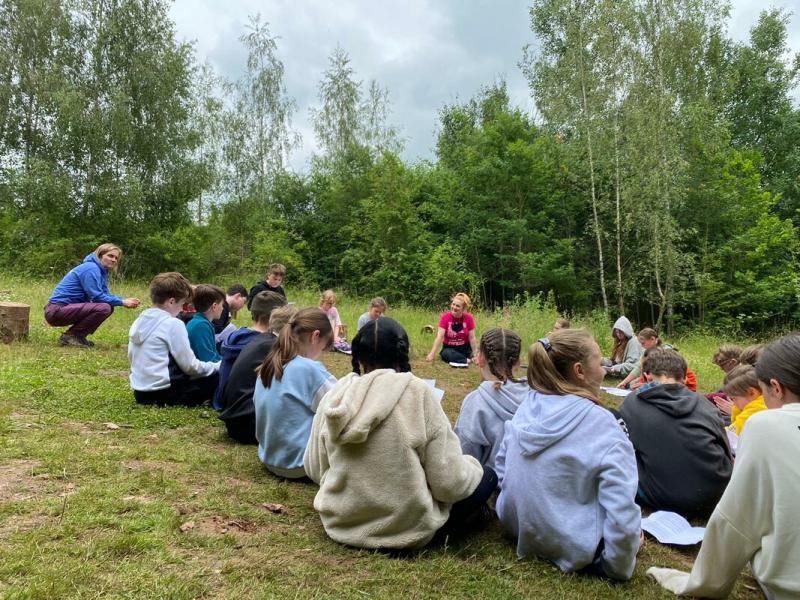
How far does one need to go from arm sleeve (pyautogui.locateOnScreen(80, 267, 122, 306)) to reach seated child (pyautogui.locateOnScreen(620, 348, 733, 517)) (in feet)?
21.1

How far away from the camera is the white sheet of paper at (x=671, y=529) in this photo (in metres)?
2.80

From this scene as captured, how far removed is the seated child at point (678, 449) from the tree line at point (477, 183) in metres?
15.3

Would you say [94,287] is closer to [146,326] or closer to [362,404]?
[146,326]

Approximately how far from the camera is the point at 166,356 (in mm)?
4480

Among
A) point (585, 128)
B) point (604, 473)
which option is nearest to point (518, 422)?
point (604, 473)

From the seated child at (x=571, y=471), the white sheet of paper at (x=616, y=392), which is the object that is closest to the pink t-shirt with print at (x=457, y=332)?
the white sheet of paper at (x=616, y=392)

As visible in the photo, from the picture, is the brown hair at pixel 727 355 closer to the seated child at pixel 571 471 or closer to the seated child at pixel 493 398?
the seated child at pixel 493 398

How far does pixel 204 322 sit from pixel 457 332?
4.75 meters

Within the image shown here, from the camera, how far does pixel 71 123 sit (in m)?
18.0

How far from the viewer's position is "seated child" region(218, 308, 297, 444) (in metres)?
3.76

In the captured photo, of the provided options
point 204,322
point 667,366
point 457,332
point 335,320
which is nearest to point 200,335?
point 204,322

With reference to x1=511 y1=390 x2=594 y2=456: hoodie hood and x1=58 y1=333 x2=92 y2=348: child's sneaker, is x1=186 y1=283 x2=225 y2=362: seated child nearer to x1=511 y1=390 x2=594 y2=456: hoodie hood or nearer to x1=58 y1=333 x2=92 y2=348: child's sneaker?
x1=511 y1=390 x2=594 y2=456: hoodie hood

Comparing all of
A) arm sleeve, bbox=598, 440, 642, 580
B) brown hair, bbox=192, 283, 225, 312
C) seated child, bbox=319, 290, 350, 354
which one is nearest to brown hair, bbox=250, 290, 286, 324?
brown hair, bbox=192, 283, 225, 312

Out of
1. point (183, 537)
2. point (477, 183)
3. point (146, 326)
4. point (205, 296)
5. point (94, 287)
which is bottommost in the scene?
point (183, 537)
